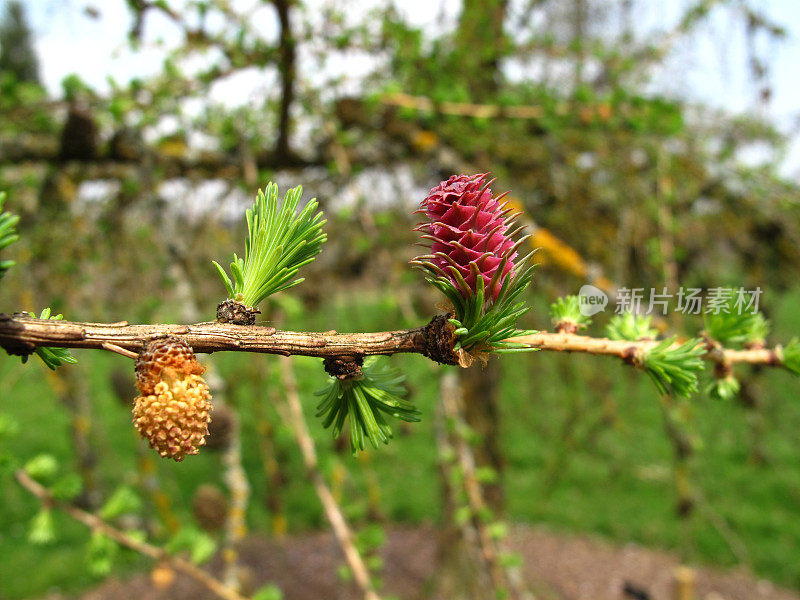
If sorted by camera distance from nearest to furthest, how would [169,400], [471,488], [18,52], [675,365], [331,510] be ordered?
1. [169,400]
2. [675,365]
3. [331,510]
4. [471,488]
5. [18,52]

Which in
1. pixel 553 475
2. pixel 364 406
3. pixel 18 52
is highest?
pixel 18 52

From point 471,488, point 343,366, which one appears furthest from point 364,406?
point 471,488

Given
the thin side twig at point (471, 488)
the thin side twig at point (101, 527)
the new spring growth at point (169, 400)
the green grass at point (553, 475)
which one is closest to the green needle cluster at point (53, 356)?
the new spring growth at point (169, 400)

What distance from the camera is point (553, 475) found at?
213 centimetres

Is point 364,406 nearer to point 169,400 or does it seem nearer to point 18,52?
point 169,400

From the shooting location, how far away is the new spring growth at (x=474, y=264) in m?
0.44

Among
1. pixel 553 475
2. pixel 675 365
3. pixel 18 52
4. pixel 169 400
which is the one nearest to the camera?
pixel 169 400

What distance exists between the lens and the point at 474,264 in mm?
441

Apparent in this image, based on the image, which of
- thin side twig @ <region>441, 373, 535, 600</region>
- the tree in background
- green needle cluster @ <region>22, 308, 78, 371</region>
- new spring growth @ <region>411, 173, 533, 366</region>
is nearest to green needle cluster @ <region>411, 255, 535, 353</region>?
new spring growth @ <region>411, 173, 533, 366</region>

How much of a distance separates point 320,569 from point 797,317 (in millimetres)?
4679

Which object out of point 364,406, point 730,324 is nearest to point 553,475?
point 730,324

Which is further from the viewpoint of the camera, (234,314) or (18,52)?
(18,52)

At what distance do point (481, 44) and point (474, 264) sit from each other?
2002 mm

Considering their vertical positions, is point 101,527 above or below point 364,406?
below
